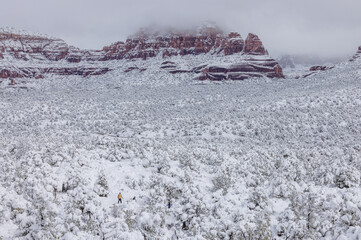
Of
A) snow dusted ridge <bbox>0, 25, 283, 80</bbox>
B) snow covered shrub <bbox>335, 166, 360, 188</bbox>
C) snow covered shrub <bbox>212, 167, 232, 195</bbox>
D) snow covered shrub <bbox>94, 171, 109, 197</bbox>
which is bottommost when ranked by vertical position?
snow covered shrub <bbox>212, 167, 232, 195</bbox>

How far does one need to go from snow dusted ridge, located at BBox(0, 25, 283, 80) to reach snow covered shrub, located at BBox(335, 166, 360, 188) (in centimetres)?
8666

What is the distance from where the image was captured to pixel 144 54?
449ft

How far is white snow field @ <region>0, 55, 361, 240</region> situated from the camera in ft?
44.6

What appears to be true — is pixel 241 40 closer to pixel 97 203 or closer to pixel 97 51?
pixel 97 51

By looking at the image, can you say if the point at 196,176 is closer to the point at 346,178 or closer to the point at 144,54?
the point at 346,178

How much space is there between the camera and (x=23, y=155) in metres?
23.5

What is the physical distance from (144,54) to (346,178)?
127542 millimetres

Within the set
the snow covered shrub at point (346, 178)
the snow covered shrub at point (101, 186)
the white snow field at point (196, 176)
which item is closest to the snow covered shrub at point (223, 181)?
the white snow field at point (196, 176)

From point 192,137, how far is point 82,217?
89.3 feet

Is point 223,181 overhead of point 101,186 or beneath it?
beneath

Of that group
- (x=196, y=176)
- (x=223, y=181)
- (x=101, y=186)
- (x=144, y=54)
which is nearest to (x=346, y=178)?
(x=223, y=181)

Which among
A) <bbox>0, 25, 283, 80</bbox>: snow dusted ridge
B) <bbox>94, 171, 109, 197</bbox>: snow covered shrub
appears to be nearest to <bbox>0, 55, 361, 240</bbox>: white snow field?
<bbox>94, 171, 109, 197</bbox>: snow covered shrub

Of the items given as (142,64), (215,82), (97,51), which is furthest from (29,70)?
(215,82)

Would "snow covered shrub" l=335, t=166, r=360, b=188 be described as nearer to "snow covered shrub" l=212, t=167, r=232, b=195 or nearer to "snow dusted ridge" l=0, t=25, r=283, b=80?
"snow covered shrub" l=212, t=167, r=232, b=195
